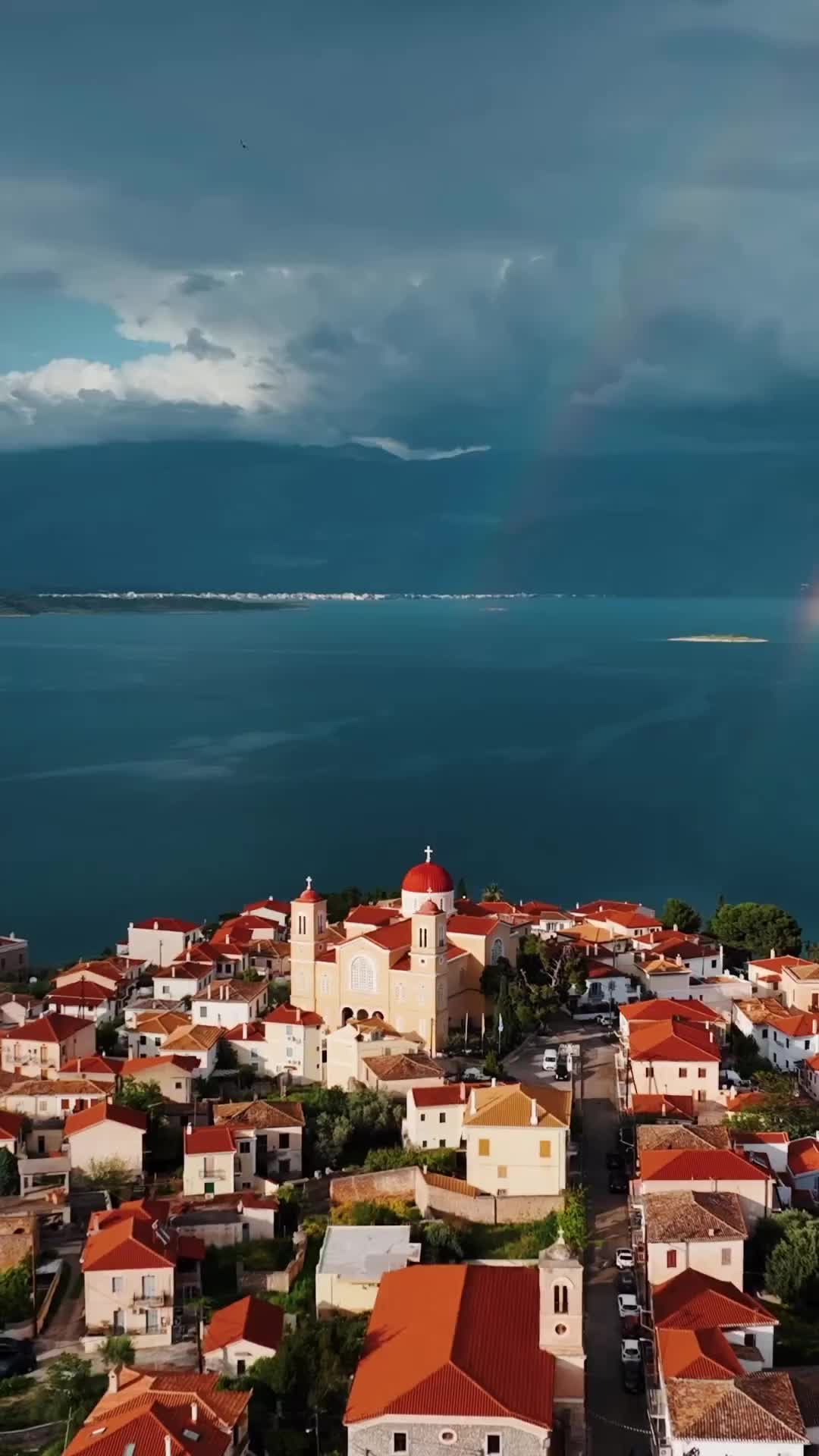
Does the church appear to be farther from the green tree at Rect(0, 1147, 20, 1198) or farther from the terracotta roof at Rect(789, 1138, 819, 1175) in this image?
the terracotta roof at Rect(789, 1138, 819, 1175)

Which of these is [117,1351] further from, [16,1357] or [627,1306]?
[627,1306]

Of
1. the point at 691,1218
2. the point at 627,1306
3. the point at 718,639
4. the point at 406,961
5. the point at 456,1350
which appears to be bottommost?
the point at 627,1306

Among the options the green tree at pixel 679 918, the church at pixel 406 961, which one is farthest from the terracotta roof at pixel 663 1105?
the green tree at pixel 679 918

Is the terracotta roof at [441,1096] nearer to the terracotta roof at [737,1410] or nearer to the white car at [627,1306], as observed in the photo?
the white car at [627,1306]

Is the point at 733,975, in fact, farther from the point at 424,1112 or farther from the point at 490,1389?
the point at 490,1389

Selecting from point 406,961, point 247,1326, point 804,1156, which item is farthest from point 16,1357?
point 406,961

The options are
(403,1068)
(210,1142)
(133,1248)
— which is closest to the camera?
(133,1248)

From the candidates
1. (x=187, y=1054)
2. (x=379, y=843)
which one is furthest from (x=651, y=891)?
(x=187, y=1054)

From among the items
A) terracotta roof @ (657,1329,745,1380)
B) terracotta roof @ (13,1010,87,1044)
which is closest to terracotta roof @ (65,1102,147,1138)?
terracotta roof @ (13,1010,87,1044)
